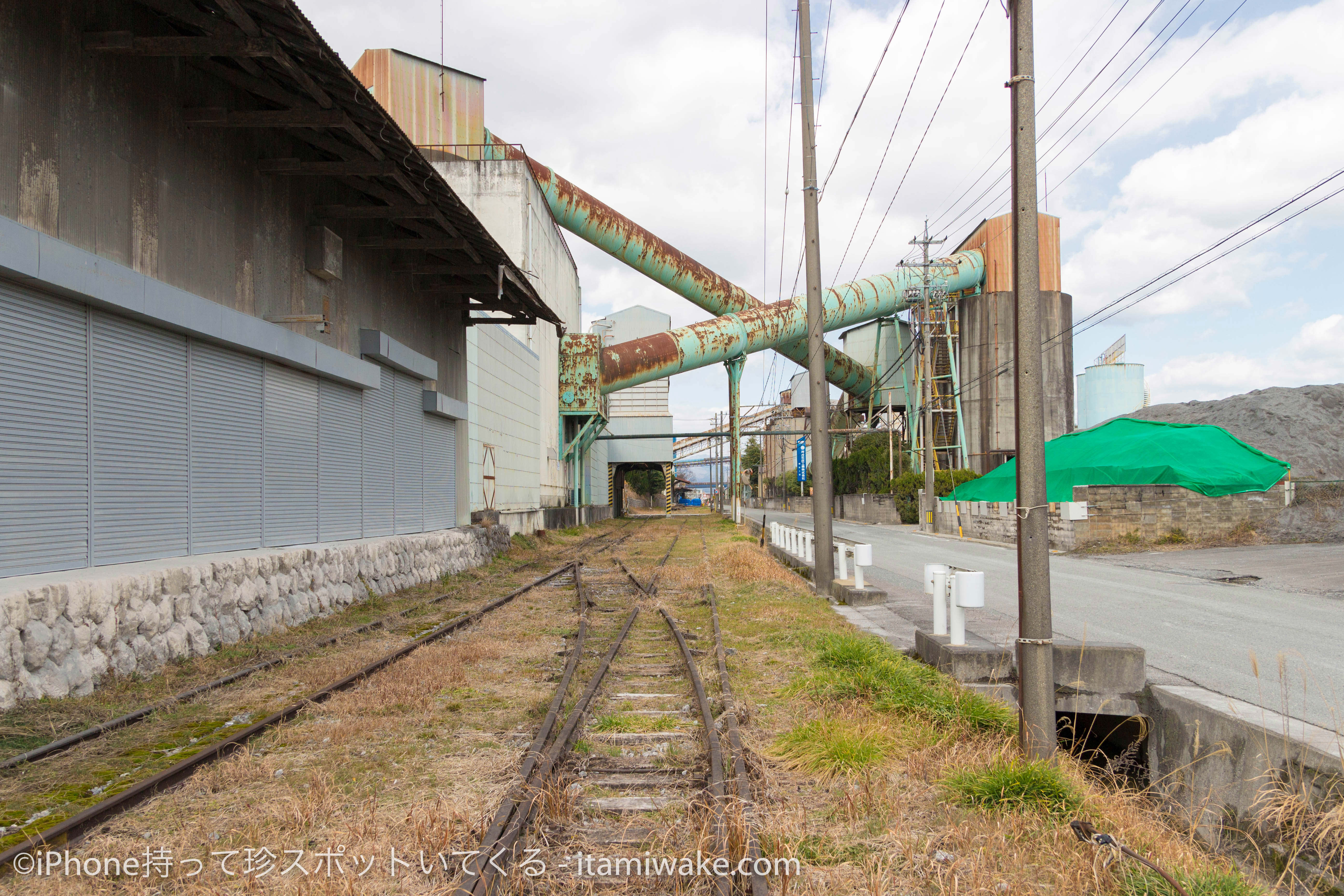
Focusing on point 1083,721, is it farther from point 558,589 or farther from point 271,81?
point 271,81

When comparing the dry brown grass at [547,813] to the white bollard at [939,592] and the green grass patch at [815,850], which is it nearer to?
the green grass patch at [815,850]

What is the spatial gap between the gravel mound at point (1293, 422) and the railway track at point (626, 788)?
1095 inches

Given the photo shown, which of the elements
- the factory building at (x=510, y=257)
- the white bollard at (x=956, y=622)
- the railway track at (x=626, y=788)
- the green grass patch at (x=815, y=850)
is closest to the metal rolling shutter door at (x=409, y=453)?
the factory building at (x=510, y=257)

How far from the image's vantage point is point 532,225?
2933 cm

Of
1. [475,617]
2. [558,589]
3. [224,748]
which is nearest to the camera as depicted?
[224,748]

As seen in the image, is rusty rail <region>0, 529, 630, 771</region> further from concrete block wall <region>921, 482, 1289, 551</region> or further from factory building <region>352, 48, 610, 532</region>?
concrete block wall <region>921, 482, 1289, 551</region>

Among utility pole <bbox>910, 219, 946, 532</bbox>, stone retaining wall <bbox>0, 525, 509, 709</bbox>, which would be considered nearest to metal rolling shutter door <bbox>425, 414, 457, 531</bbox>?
stone retaining wall <bbox>0, 525, 509, 709</bbox>

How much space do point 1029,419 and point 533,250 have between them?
2590 cm

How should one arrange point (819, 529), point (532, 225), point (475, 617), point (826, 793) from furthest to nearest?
point (532, 225), point (819, 529), point (475, 617), point (826, 793)

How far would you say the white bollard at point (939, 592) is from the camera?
794cm

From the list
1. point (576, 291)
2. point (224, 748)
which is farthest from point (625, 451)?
point (224, 748)

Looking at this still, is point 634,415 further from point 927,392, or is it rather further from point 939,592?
point 939,592

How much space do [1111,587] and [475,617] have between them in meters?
10.2

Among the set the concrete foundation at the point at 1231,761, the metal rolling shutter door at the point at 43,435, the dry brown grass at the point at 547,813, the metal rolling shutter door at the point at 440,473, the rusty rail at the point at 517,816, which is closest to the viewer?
the rusty rail at the point at 517,816
